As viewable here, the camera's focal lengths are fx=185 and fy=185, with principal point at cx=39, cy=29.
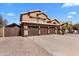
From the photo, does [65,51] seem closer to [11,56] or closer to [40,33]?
[11,56]

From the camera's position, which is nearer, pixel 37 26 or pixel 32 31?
pixel 32 31

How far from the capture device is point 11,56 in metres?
7.52

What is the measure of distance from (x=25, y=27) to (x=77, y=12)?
5695mm

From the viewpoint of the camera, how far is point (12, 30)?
1556 centimetres

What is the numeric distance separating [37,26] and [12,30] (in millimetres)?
2132

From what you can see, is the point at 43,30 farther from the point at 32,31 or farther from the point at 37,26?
the point at 32,31

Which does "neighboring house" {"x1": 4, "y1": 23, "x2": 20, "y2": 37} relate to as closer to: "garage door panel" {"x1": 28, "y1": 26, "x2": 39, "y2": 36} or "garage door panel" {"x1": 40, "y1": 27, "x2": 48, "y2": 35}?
"garage door panel" {"x1": 28, "y1": 26, "x2": 39, "y2": 36}

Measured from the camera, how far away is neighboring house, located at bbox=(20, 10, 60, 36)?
45.8 feet

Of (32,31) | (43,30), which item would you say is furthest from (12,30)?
(43,30)

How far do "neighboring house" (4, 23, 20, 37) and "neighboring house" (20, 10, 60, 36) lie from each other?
53cm

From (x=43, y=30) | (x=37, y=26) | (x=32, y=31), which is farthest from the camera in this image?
(x=43, y=30)

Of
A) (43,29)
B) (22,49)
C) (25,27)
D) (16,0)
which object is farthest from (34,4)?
(43,29)

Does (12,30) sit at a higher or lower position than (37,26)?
lower

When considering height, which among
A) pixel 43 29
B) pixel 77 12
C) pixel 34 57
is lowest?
pixel 34 57
